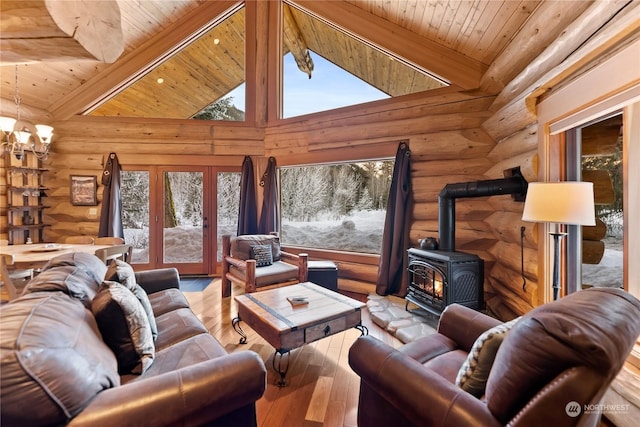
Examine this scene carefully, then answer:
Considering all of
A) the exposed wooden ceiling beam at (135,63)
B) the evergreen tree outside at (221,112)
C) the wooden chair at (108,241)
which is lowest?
the wooden chair at (108,241)

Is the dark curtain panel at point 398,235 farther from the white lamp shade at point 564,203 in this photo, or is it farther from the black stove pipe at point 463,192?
the white lamp shade at point 564,203

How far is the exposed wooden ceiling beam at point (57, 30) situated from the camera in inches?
50.7

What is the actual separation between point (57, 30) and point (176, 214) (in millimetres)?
4205

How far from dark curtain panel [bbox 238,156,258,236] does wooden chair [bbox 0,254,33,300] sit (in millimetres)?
2730

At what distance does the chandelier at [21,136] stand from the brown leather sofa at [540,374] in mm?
4870

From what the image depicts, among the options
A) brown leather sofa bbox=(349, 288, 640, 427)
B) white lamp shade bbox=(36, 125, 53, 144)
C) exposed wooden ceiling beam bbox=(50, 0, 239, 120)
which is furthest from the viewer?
exposed wooden ceiling beam bbox=(50, 0, 239, 120)

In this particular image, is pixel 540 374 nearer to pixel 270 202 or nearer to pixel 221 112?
pixel 270 202

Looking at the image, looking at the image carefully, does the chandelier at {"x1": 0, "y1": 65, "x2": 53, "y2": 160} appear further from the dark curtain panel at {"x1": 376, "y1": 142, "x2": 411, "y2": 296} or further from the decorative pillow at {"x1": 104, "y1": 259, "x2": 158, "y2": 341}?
the dark curtain panel at {"x1": 376, "y1": 142, "x2": 411, "y2": 296}

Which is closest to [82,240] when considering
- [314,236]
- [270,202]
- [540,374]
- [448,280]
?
[270,202]

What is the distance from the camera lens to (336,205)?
16.1 ft

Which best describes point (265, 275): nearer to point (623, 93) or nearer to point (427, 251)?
point (427, 251)

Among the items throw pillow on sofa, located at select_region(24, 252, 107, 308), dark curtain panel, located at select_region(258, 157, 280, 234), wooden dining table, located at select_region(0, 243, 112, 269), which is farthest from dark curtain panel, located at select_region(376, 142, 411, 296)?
wooden dining table, located at select_region(0, 243, 112, 269)

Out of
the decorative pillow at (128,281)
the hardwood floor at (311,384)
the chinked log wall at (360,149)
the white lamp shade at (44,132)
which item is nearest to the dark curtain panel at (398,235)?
the chinked log wall at (360,149)

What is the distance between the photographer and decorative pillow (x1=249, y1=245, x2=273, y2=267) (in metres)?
3.95
